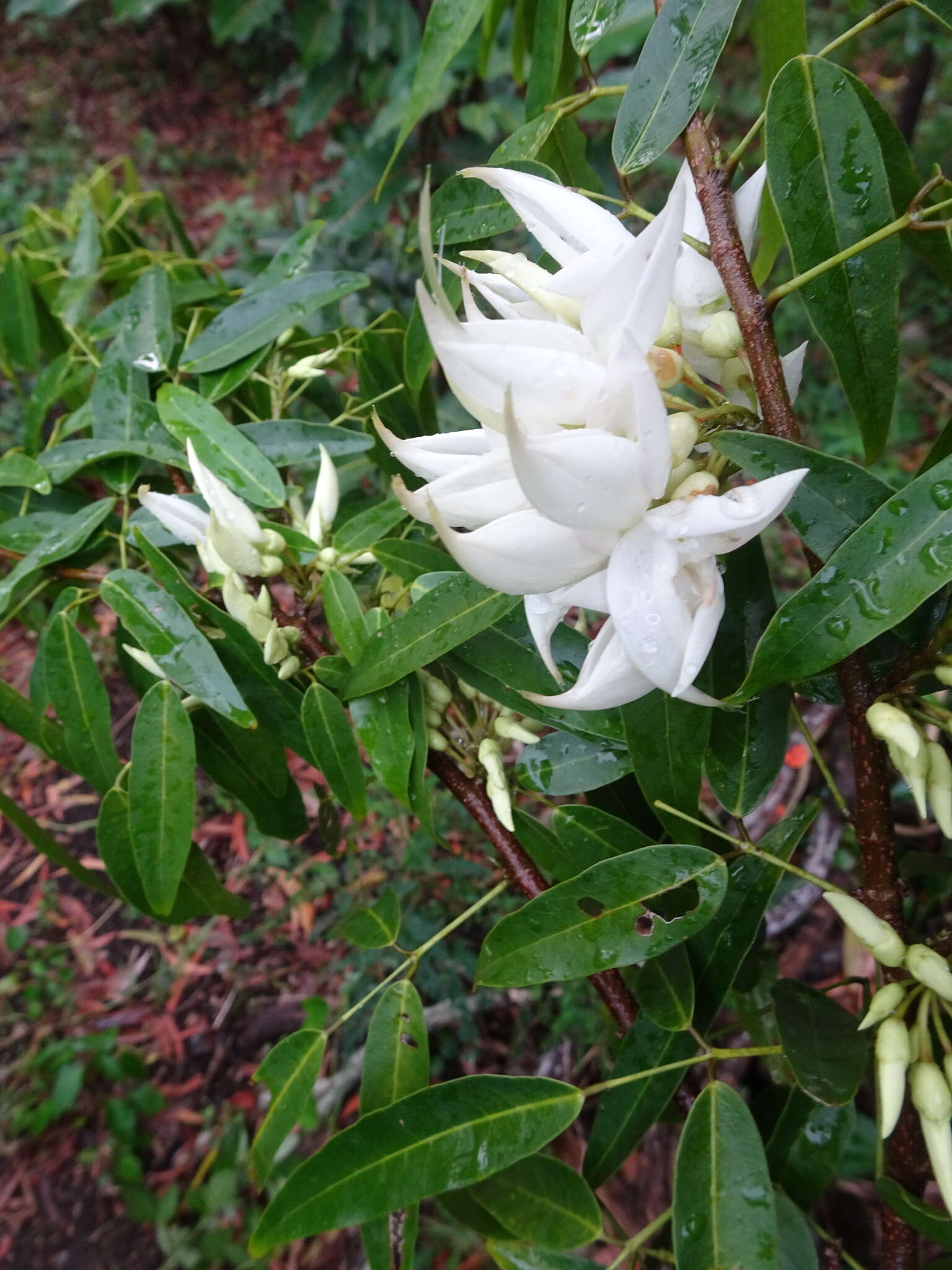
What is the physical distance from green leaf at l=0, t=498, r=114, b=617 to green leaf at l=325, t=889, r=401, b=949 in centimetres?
43

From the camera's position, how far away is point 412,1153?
58cm

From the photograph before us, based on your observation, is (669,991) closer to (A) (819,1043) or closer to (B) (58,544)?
(A) (819,1043)

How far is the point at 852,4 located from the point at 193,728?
36.8 inches

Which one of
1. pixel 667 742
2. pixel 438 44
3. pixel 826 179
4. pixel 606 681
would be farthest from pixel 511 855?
pixel 438 44

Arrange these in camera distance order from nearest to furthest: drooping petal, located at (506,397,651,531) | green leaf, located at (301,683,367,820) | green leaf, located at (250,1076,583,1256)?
drooping petal, located at (506,397,651,531), green leaf, located at (250,1076,583,1256), green leaf, located at (301,683,367,820)

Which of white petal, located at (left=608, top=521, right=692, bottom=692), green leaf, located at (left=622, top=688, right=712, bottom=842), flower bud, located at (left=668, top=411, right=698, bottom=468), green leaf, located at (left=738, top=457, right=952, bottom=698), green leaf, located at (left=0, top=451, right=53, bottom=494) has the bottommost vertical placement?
green leaf, located at (left=622, top=688, right=712, bottom=842)

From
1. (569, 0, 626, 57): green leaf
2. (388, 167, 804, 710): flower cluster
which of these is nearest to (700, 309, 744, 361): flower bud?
(388, 167, 804, 710): flower cluster

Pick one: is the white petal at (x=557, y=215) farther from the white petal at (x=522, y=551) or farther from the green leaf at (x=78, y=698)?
the green leaf at (x=78, y=698)

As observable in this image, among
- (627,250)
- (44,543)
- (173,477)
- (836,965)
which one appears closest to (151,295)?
(173,477)

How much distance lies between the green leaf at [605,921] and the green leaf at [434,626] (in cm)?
18

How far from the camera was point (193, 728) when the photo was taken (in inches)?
31.1

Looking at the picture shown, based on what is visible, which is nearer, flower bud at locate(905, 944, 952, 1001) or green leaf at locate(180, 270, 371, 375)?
flower bud at locate(905, 944, 952, 1001)

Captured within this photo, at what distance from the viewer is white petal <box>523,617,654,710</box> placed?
437 millimetres

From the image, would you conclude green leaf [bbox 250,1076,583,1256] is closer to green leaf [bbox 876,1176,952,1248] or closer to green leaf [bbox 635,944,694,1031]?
green leaf [bbox 635,944,694,1031]
